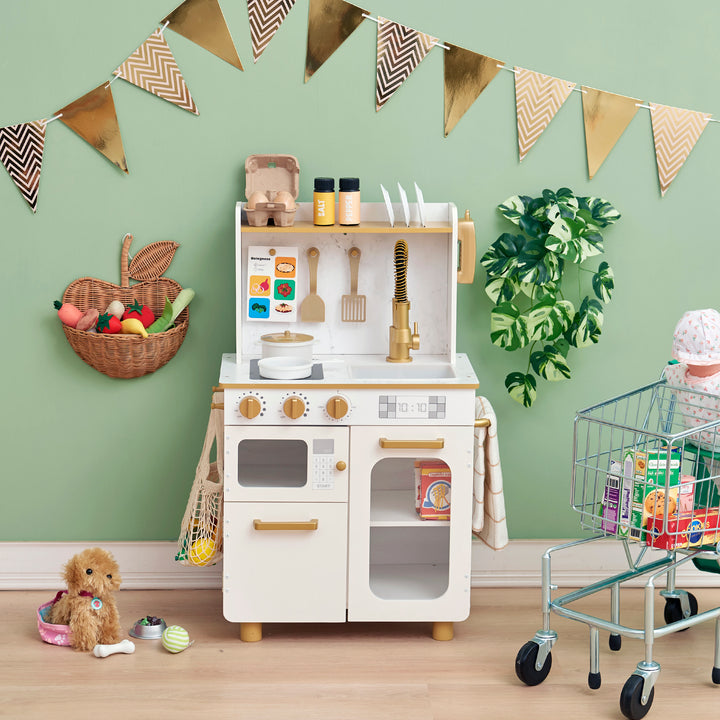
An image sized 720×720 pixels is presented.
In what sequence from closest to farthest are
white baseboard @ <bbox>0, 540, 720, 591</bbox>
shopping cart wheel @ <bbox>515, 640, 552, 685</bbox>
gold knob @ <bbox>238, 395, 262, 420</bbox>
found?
shopping cart wheel @ <bbox>515, 640, 552, 685</bbox> → gold knob @ <bbox>238, 395, 262, 420</bbox> → white baseboard @ <bbox>0, 540, 720, 591</bbox>

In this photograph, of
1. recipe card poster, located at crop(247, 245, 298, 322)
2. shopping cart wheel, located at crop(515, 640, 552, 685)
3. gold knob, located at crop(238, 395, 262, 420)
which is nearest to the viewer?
shopping cart wheel, located at crop(515, 640, 552, 685)

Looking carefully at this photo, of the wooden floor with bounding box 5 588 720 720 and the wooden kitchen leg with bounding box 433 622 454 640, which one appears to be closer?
the wooden floor with bounding box 5 588 720 720

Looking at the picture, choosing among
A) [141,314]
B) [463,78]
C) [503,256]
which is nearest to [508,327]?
[503,256]

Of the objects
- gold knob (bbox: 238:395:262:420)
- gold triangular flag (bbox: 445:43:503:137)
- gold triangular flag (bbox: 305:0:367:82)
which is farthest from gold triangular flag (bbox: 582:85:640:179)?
gold knob (bbox: 238:395:262:420)

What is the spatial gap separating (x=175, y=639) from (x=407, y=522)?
0.73 meters

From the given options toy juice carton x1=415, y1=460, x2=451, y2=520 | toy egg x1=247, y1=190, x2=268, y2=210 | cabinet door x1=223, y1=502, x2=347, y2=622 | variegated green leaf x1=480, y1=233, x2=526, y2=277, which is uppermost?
toy egg x1=247, y1=190, x2=268, y2=210

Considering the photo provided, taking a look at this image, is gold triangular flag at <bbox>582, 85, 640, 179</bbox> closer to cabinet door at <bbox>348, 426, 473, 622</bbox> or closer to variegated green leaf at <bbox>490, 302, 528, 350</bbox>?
variegated green leaf at <bbox>490, 302, 528, 350</bbox>

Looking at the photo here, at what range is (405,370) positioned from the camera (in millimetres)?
2975

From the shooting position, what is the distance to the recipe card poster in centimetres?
302

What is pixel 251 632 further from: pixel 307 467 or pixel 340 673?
pixel 307 467

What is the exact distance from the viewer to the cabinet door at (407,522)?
2.76 metres

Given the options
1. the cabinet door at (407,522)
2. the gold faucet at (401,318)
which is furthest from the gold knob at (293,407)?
the gold faucet at (401,318)

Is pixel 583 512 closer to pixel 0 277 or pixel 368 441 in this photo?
pixel 368 441

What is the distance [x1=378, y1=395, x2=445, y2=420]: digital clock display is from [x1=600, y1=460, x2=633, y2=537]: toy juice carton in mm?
532
